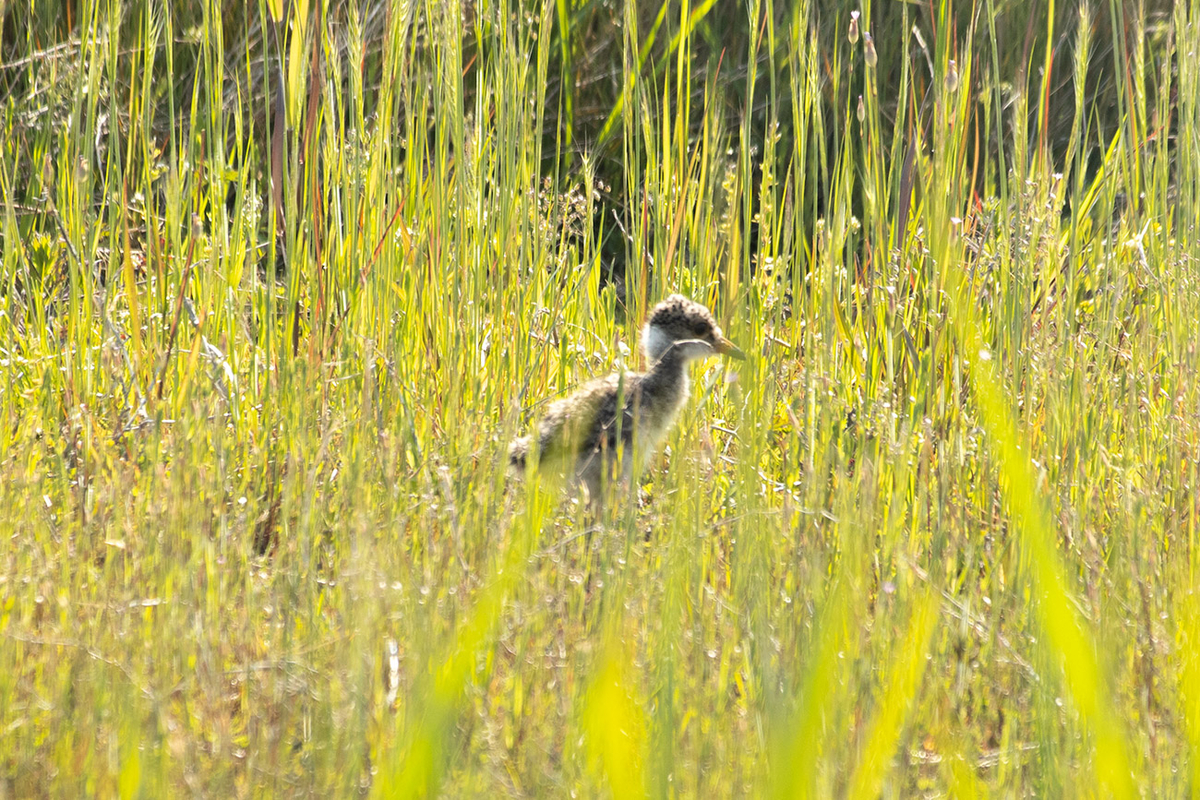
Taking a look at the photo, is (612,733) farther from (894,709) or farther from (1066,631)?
(1066,631)

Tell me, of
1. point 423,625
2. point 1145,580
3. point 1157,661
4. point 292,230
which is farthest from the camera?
point 292,230

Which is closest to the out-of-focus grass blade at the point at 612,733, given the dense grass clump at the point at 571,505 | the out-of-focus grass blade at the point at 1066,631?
the dense grass clump at the point at 571,505

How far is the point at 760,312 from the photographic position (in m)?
3.31

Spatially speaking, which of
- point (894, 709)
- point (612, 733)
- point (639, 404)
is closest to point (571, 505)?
point (639, 404)

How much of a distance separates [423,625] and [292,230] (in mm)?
1591

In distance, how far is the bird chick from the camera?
310 centimetres

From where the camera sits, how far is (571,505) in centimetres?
266

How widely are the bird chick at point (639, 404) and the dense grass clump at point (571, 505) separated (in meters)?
0.09

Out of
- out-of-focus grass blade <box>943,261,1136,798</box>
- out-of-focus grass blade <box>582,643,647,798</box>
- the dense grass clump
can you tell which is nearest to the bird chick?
the dense grass clump

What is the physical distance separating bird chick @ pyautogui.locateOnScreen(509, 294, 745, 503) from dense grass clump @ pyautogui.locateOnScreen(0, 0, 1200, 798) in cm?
9

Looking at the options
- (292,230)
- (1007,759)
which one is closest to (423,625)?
(1007,759)

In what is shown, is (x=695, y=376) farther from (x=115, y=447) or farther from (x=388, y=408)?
(x=115, y=447)

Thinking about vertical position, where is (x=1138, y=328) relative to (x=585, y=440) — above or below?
above

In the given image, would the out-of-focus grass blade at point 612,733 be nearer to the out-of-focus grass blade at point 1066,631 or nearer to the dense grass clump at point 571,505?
the dense grass clump at point 571,505
